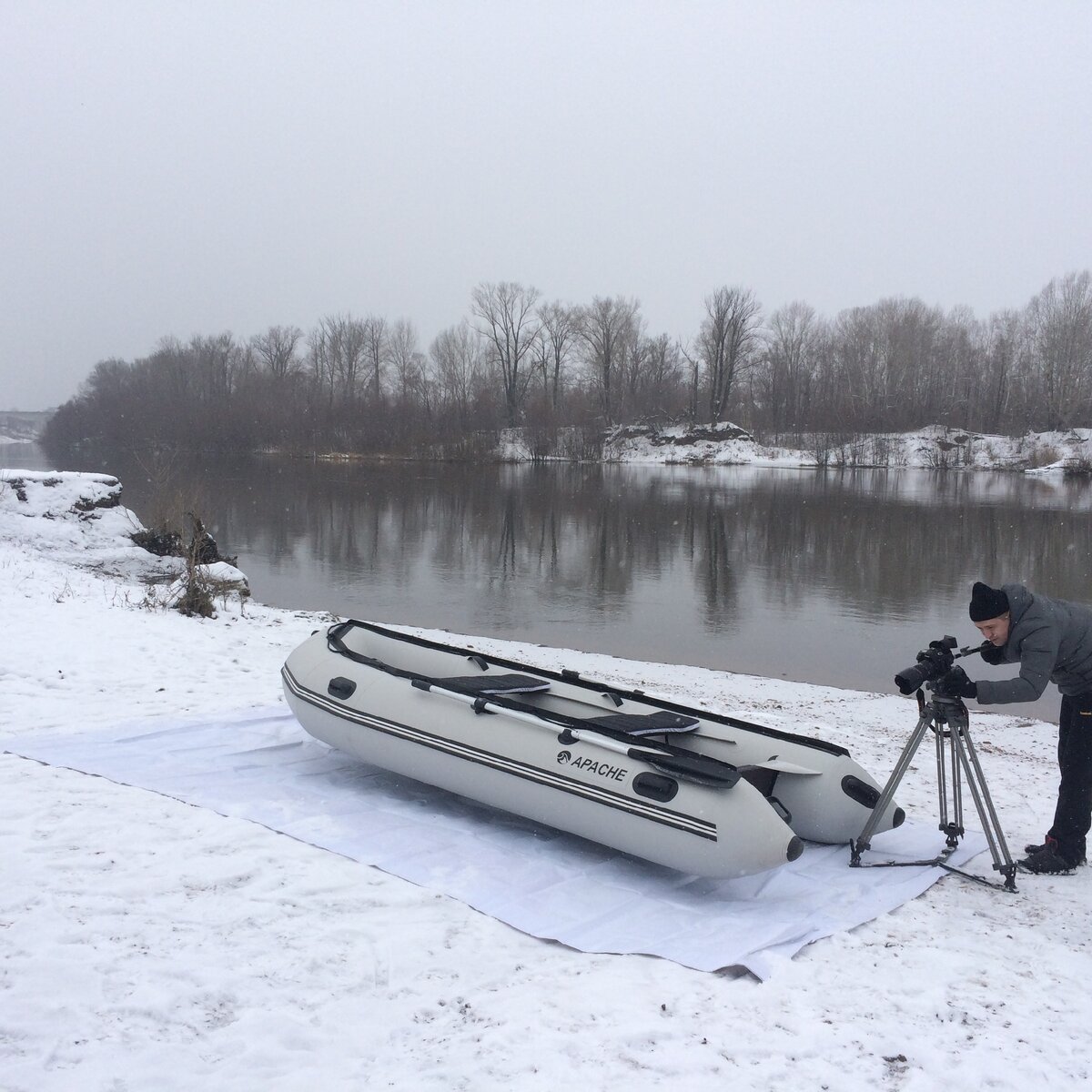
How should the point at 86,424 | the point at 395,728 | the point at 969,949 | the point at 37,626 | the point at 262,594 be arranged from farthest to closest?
the point at 86,424, the point at 262,594, the point at 37,626, the point at 395,728, the point at 969,949

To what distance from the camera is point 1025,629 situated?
156 inches

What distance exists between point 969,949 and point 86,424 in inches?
3797

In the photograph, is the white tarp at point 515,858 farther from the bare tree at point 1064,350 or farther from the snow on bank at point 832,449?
the bare tree at point 1064,350

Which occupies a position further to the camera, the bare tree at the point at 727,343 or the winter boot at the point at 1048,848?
the bare tree at the point at 727,343

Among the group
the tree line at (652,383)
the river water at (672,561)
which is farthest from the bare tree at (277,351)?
the river water at (672,561)

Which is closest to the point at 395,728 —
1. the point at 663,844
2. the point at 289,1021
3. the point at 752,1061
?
the point at 663,844

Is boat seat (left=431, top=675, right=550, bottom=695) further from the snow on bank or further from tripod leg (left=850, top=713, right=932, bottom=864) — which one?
the snow on bank

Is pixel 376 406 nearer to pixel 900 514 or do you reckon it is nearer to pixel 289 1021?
pixel 900 514

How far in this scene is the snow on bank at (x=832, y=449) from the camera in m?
55.8

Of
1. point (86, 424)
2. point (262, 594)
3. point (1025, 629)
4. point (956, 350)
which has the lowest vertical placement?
point (262, 594)

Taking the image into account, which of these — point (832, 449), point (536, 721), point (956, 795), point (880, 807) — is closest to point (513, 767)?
point (536, 721)

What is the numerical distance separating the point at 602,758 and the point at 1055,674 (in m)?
2.21

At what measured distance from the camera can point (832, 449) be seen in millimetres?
61594

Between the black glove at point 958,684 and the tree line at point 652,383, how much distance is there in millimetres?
58968
